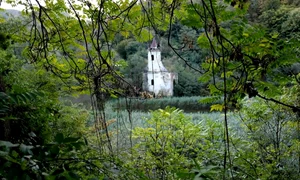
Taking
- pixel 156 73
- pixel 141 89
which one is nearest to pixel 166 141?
pixel 141 89

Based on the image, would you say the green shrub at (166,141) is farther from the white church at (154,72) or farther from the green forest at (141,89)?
the white church at (154,72)

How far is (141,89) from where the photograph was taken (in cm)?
238

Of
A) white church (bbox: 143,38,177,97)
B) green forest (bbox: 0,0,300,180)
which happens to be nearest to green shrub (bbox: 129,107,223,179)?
green forest (bbox: 0,0,300,180)

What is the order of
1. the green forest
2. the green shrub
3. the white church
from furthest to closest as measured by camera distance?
1. the green shrub
2. the white church
3. the green forest

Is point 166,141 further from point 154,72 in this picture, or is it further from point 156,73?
point 156,73

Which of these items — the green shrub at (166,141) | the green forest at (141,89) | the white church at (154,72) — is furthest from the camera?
the green shrub at (166,141)

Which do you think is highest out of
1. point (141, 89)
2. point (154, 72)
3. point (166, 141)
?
point (154, 72)

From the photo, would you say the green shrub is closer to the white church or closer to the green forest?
the green forest

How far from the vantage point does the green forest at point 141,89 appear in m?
0.72

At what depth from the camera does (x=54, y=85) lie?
8.89 ft

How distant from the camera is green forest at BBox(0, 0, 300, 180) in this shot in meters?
0.72

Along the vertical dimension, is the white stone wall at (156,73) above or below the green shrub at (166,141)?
above

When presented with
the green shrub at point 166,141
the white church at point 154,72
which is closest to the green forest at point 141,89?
the green shrub at point 166,141

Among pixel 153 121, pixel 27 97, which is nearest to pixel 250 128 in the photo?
pixel 153 121
